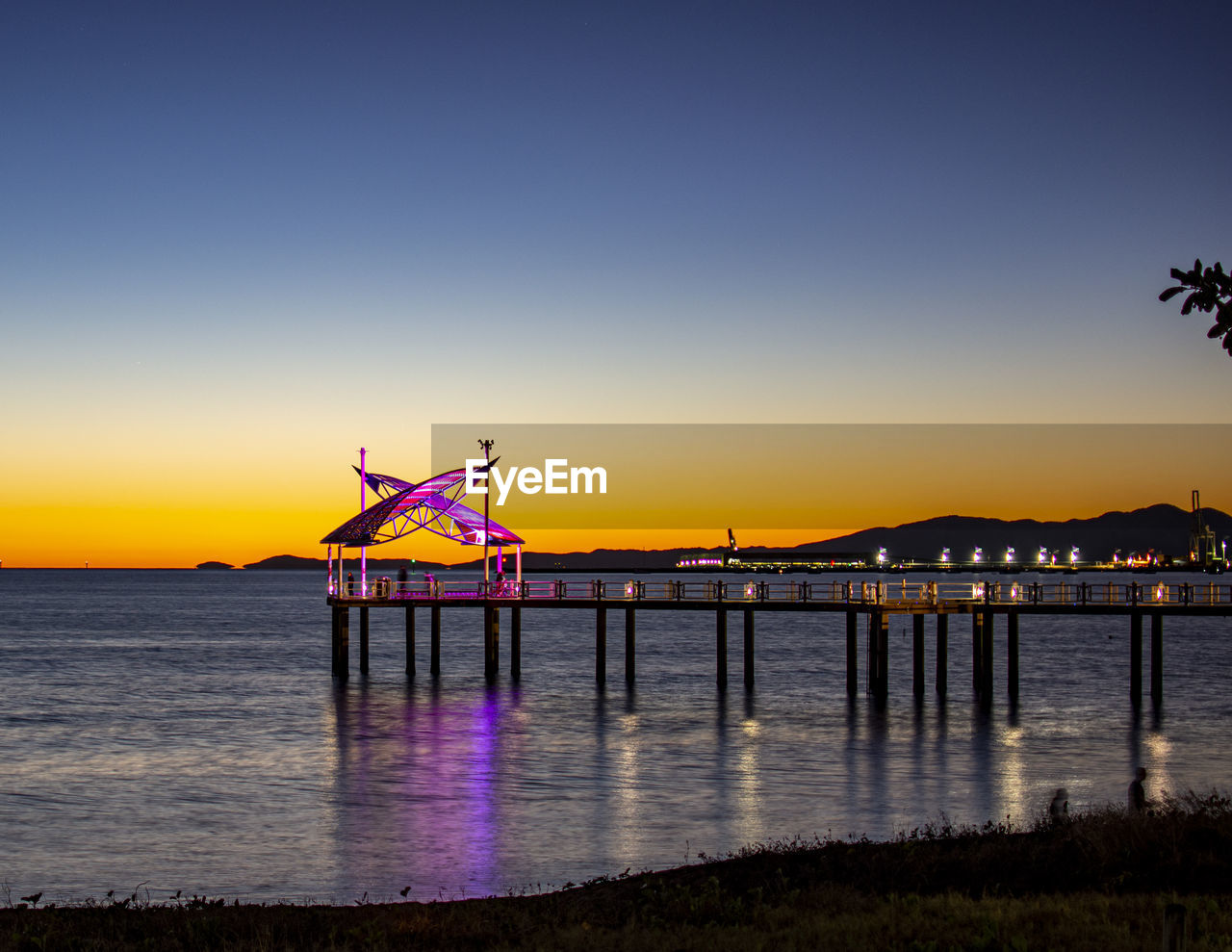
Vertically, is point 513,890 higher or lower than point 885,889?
lower

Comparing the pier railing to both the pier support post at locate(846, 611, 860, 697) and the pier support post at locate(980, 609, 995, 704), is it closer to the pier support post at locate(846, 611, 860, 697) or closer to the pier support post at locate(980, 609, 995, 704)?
the pier support post at locate(980, 609, 995, 704)

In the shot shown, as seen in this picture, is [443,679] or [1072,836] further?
[443,679]

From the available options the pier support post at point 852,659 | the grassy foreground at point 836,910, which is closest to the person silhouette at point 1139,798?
the grassy foreground at point 836,910

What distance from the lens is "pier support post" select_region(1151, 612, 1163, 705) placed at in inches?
1774

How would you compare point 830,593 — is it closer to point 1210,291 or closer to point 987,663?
point 987,663

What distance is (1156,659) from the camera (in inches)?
1838

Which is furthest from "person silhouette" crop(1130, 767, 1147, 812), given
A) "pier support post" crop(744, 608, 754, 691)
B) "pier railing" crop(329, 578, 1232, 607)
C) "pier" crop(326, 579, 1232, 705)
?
"pier support post" crop(744, 608, 754, 691)

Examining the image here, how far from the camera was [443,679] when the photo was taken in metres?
56.4

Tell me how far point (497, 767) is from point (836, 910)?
19.4 metres

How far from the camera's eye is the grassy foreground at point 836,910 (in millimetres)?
13039

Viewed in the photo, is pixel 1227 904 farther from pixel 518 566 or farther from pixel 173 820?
pixel 518 566

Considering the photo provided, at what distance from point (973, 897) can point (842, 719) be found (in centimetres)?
2719

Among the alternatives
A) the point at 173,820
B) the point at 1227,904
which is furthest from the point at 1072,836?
the point at 173,820

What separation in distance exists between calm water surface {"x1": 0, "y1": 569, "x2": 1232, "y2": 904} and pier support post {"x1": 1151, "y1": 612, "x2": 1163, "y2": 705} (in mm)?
1157
